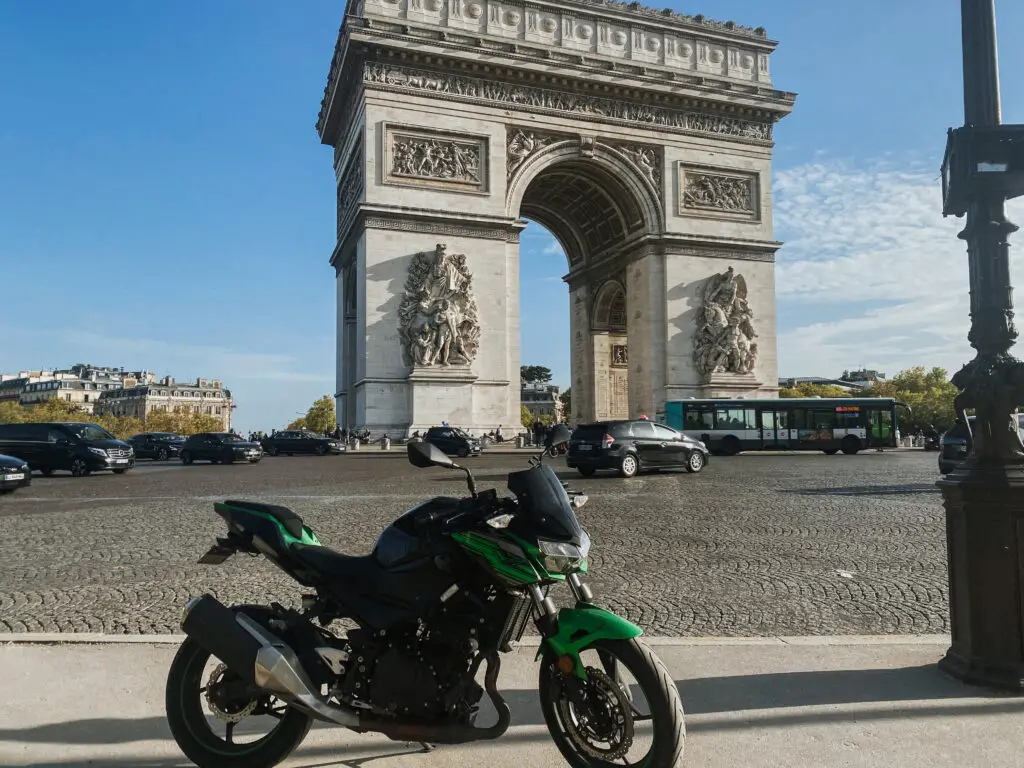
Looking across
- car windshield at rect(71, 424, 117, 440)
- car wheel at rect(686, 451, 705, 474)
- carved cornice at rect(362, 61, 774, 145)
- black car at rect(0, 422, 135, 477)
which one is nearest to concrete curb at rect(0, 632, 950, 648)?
car wheel at rect(686, 451, 705, 474)

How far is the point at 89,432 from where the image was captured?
19500 mm

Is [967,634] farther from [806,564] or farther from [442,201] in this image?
[442,201]

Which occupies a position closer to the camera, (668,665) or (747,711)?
(747,711)

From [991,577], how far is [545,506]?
218 centimetres

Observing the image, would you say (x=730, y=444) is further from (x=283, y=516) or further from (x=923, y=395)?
(x=923, y=395)

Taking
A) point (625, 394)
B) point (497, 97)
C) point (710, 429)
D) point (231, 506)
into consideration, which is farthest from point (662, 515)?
point (625, 394)

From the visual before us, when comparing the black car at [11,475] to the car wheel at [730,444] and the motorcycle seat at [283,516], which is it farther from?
the car wheel at [730,444]

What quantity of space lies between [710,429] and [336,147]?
68.2 ft

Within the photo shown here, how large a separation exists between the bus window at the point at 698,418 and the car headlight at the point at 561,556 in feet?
83.3

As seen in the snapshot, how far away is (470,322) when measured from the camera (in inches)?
1067

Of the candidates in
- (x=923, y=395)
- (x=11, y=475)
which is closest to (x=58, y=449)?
(x=11, y=475)

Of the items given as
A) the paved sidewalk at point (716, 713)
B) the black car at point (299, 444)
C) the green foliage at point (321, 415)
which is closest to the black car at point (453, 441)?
the black car at point (299, 444)

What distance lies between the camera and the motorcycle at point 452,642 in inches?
93.6

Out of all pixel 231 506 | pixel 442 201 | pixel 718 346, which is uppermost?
pixel 442 201
